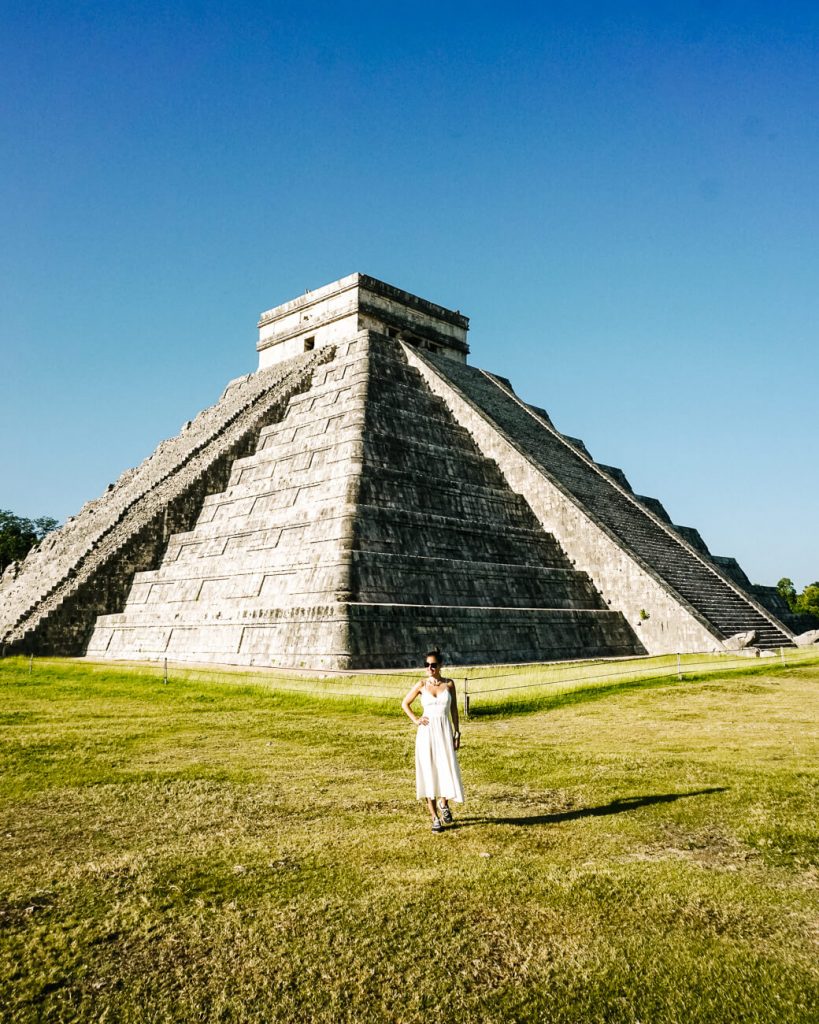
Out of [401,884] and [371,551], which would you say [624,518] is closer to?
[371,551]

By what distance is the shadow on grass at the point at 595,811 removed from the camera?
21.1 feet

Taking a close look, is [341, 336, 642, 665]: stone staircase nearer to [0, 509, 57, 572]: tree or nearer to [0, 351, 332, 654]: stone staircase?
[0, 351, 332, 654]: stone staircase

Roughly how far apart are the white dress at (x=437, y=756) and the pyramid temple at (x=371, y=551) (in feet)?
31.5

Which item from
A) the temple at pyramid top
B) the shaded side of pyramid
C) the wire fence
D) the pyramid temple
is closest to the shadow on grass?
the wire fence

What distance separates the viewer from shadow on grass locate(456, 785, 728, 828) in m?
6.42

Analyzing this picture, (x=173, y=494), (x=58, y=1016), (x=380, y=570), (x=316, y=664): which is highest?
(x=173, y=494)

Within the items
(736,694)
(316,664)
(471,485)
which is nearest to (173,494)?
(471,485)

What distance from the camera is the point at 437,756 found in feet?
21.3

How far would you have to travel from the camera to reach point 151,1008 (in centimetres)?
356

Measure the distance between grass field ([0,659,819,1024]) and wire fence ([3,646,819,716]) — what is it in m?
3.52

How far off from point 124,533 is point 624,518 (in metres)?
18.1

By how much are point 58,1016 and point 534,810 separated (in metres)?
4.34

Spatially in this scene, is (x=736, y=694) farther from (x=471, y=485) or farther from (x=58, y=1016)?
(x=58, y=1016)

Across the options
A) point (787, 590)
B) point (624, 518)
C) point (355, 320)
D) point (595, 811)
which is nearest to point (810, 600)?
point (787, 590)
